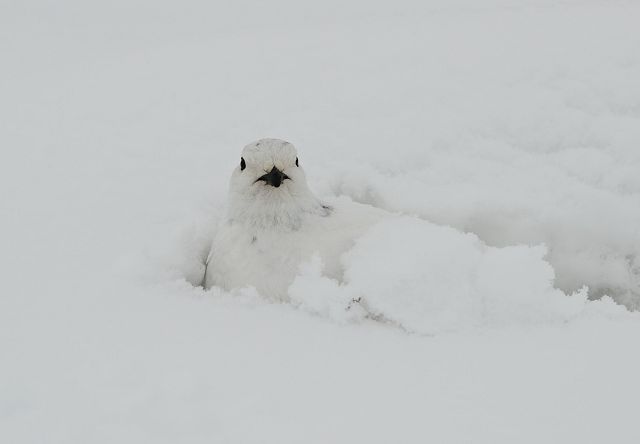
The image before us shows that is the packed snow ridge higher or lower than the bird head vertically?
lower

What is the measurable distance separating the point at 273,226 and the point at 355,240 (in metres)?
0.35

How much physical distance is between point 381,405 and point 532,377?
458 millimetres

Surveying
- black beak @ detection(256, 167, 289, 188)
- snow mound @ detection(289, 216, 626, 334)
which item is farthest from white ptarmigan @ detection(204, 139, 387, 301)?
snow mound @ detection(289, 216, 626, 334)

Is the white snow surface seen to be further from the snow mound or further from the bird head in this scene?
the bird head

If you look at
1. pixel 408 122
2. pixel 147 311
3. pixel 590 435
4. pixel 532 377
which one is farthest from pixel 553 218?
pixel 147 311

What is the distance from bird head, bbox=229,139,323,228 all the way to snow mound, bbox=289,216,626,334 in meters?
0.34

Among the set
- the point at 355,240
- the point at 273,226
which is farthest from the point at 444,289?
the point at 273,226

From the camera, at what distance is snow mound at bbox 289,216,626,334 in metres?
2.21

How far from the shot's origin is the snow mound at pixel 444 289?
221 centimetres

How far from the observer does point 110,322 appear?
206 cm

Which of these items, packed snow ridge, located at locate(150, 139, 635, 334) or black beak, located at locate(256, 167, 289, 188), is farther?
black beak, located at locate(256, 167, 289, 188)

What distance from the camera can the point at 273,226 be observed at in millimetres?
2754

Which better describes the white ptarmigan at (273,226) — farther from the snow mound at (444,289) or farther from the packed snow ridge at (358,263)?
the snow mound at (444,289)

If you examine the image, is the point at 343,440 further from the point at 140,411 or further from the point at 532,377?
the point at 532,377
